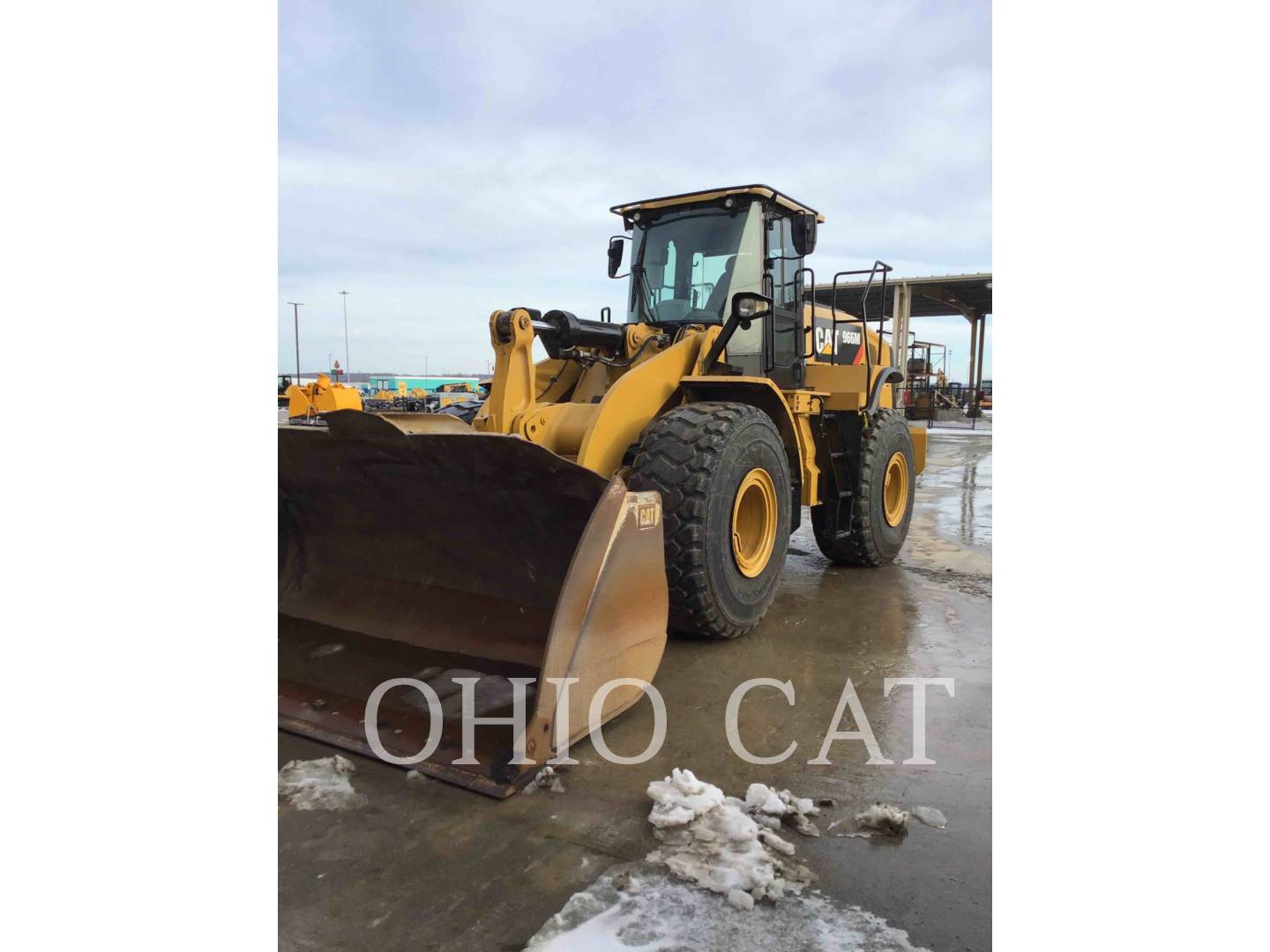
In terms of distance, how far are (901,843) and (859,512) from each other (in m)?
3.78

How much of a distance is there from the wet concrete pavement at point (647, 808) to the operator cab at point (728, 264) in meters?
2.02

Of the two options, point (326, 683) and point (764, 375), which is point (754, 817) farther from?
point (764, 375)

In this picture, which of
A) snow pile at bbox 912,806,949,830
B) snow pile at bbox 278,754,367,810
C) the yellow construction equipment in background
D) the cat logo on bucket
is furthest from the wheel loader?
the yellow construction equipment in background

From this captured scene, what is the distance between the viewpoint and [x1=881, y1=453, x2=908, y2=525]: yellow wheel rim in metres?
6.66

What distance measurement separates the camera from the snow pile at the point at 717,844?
2293 mm

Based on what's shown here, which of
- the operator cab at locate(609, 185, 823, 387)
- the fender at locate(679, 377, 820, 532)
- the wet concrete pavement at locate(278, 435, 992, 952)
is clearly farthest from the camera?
the operator cab at locate(609, 185, 823, 387)

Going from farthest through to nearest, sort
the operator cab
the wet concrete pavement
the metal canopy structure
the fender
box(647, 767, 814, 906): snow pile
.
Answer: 1. the metal canopy structure
2. the operator cab
3. the fender
4. box(647, 767, 814, 906): snow pile
5. the wet concrete pavement

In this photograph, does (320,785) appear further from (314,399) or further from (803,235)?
(314,399)

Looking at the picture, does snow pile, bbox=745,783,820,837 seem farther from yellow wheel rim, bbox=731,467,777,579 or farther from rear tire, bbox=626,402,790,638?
yellow wheel rim, bbox=731,467,777,579

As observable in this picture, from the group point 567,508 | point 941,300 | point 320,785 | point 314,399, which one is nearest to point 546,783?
point 320,785

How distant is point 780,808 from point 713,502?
1.63 meters

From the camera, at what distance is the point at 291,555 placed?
437 centimetres

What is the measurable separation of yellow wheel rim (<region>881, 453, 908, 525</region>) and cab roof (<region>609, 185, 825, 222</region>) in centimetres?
217

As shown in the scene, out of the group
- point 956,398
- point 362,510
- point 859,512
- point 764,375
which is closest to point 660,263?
→ point 764,375
